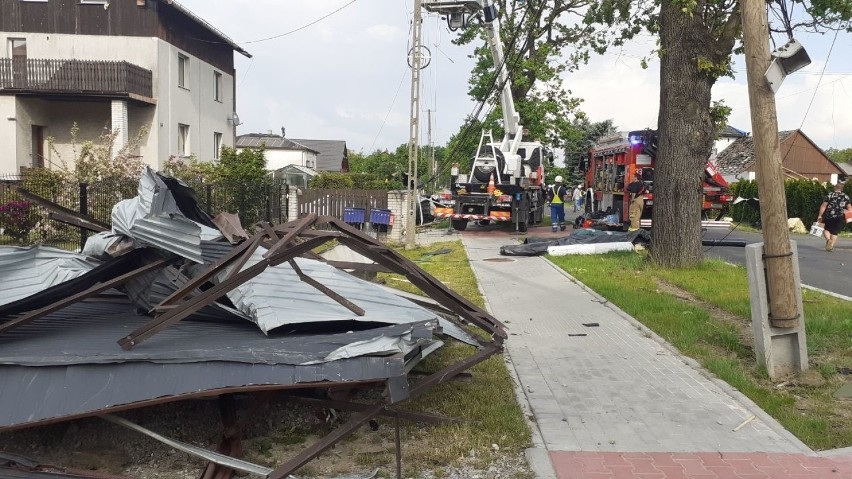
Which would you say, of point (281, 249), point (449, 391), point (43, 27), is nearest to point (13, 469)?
point (281, 249)

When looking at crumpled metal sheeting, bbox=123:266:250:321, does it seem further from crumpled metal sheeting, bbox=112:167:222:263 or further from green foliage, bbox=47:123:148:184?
green foliage, bbox=47:123:148:184

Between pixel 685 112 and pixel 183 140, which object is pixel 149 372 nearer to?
pixel 685 112

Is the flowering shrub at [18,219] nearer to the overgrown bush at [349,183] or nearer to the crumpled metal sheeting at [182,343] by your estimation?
the crumpled metal sheeting at [182,343]

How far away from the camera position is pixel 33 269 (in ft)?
16.7

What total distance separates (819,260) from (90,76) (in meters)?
22.5

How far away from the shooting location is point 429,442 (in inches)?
188

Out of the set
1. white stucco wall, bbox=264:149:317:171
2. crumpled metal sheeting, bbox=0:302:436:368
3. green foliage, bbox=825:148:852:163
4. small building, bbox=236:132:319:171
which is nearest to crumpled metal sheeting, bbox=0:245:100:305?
crumpled metal sheeting, bbox=0:302:436:368

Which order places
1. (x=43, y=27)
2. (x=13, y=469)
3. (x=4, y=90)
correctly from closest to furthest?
(x=13, y=469)
(x=4, y=90)
(x=43, y=27)

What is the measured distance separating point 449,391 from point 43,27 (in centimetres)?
2603

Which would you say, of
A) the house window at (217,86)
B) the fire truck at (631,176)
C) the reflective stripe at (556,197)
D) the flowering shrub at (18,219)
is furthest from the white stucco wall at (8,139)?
the fire truck at (631,176)

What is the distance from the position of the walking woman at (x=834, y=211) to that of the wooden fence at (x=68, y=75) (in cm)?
2112

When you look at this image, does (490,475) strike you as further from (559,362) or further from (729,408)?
(559,362)

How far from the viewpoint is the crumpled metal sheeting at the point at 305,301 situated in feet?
14.7

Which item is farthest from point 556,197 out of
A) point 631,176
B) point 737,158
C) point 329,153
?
point 329,153
